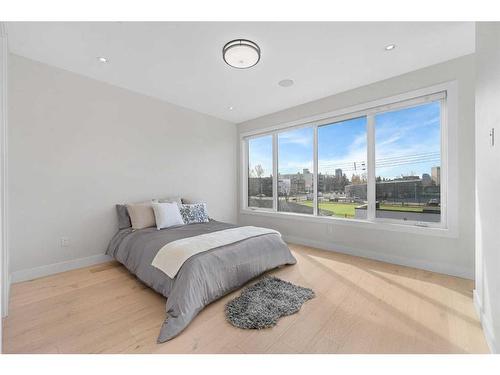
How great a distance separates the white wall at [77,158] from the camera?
242 centimetres

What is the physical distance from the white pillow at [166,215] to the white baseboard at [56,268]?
94 centimetres

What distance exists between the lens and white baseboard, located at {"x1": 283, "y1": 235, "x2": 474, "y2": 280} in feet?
8.13

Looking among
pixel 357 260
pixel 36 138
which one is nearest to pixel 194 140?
pixel 36 138

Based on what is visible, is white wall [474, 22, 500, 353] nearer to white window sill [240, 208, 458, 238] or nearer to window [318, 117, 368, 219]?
white window sill [240, 208, 458, 238]

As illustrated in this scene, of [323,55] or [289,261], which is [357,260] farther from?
[323,55]

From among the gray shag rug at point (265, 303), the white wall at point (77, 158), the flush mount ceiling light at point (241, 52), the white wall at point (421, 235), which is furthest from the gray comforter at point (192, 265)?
the flush mount ceiling light at point (241, 52)

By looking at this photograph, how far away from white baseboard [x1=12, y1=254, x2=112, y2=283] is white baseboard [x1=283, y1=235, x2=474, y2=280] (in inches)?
119

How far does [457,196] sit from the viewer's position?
2465 millimetres

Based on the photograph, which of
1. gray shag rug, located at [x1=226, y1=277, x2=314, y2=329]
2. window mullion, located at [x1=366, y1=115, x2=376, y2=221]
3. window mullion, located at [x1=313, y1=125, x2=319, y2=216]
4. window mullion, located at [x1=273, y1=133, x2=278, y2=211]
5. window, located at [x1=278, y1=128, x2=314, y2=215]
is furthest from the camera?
window mullion, located at [x1=273, y1=133, x2=278, y2=211]

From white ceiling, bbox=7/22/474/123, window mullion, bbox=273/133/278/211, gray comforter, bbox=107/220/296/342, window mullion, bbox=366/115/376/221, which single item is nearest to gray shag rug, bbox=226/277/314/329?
gray comforter, bbox=107/220/296/342

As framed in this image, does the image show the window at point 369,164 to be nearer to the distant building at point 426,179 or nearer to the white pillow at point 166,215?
the distant building at point 426,179

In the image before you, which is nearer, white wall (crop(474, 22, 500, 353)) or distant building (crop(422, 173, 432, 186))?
white wall (crop(474, 22, 500, 353))
